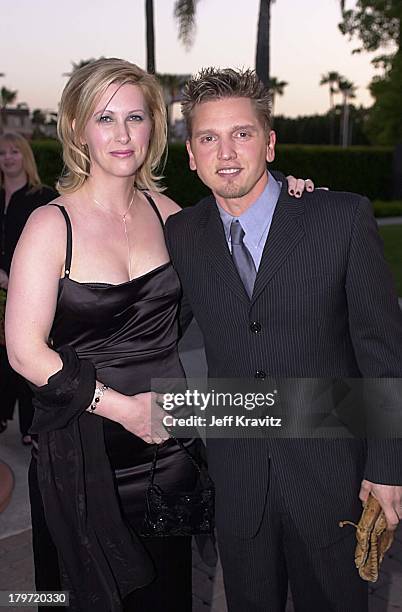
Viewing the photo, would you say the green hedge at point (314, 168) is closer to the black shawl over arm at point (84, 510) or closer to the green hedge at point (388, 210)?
the green hedge at point (388, 210)

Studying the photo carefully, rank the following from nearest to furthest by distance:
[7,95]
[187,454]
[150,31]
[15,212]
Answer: [187,454], [15,212], [150,31], [7,95]

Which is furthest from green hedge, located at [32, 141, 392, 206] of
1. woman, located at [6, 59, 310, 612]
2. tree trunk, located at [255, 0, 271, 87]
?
woman, located at [6, 59, 310, 612]

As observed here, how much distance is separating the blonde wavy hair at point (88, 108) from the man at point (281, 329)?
0.70ft

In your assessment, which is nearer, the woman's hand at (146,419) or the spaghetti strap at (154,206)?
the woman's hand at (146,419)

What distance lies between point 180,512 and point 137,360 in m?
0.55

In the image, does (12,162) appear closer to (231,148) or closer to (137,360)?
(137,360)

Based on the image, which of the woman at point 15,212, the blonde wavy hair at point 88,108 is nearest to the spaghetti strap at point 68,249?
the blonde wavy hair at point 88,108

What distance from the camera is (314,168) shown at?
2917 centimetres

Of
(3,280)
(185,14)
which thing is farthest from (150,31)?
(3,280)

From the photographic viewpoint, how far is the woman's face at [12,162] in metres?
5.80

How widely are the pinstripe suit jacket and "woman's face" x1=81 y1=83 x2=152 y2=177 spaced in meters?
0.37

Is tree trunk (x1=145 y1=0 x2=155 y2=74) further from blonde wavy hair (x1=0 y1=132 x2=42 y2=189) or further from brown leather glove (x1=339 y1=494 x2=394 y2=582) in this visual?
brown leather glove (x1=339 y1=494 x2=394 y2=582)

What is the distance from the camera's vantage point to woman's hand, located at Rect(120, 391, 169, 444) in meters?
2.42

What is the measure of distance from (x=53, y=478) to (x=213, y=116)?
1.32 meters
